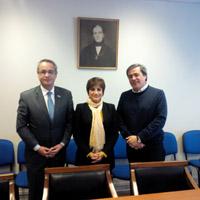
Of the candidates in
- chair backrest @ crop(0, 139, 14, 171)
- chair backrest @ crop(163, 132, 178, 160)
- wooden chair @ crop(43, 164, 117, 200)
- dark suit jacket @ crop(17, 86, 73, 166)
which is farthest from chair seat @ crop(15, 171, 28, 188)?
chair backrest @ crop(163, 132, 178, 160)

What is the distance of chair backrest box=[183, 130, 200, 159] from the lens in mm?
3654

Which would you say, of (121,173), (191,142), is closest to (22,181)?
(121,173)

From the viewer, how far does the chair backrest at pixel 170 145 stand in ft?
11.6

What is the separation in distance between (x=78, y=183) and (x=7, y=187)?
0.44 metres

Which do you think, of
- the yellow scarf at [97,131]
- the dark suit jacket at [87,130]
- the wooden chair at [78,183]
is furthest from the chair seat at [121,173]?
the wooden chair at [78,183]

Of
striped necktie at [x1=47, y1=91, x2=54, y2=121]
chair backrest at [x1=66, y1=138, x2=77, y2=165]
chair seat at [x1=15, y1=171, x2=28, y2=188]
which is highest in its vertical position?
striped necktie at [x1=47, y1=91, x2=54, y2=121]

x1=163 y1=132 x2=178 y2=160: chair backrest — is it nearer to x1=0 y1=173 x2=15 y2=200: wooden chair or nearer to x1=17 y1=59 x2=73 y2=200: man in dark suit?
x1=17 y1=59 x2=73 y2=200: man in dark suit

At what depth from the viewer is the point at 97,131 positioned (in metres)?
2.32

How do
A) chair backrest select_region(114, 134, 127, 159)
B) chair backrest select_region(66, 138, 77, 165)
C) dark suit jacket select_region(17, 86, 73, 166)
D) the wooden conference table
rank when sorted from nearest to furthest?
the wooden conference table
dark suit jacket select_region(17, 86, 73, 166)
chair backrest select_region(66, 138, 77, 165)
chair backrest select_region(114, 134, 127, 159)

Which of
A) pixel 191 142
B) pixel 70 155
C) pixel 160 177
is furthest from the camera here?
pixel 191 142

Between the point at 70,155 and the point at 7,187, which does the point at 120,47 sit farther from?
the point at 7,187

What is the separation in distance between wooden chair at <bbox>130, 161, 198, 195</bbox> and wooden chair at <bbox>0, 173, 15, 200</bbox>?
78cm

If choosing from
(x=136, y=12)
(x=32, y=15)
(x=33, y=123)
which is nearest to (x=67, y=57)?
(x=32, y=15)

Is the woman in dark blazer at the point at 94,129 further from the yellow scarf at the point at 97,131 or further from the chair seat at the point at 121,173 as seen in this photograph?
the chair seat at the point at 121,173
